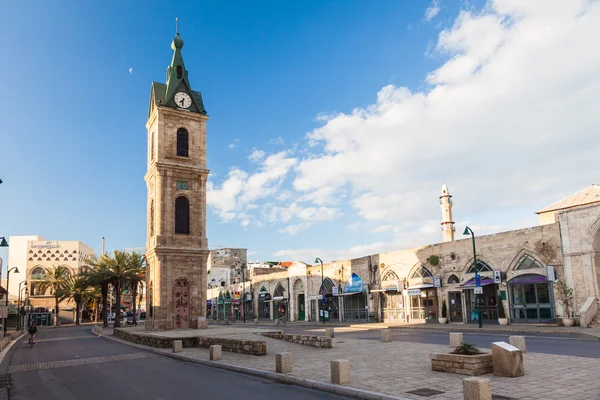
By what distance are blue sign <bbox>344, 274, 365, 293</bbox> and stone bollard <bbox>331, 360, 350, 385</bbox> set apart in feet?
126

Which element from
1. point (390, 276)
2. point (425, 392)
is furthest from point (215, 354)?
point (390, 276)

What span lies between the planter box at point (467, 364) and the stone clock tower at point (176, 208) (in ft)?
95.6

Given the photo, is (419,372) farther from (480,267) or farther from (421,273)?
(421,273)

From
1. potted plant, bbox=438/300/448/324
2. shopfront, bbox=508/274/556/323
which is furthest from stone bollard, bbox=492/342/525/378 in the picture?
potted plant, bbox=438/300/448/324

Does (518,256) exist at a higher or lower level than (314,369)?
higher

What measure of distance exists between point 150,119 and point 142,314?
70321mm

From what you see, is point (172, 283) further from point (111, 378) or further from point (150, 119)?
point (111, 378)

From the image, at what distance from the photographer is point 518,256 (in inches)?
1395

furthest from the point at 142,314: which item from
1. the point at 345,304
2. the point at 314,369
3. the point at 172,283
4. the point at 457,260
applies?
the point at 314,369

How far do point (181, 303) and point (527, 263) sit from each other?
27556 mm

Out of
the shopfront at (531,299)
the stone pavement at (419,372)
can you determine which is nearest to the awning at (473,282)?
the shopfront at (531,299)

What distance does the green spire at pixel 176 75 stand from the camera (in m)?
42.4

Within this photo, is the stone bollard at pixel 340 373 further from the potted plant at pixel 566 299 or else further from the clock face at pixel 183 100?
the clock face at pixel 183 100

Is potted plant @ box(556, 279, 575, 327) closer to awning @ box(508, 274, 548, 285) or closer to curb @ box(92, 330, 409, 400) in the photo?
awning @ box(508, 274, 548, 285)
